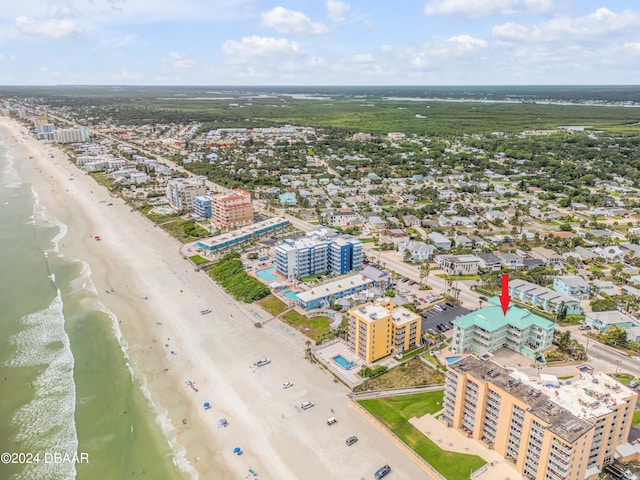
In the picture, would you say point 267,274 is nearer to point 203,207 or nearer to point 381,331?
point 381,331

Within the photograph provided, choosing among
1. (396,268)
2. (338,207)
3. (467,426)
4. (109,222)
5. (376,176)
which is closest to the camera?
(467,426)

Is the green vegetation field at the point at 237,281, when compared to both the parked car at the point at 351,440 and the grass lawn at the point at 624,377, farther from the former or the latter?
the grass lawn at the point at 624,377

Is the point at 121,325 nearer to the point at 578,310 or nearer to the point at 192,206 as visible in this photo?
the point at 192,206

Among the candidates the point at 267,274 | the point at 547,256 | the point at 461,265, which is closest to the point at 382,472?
the point at 267,274

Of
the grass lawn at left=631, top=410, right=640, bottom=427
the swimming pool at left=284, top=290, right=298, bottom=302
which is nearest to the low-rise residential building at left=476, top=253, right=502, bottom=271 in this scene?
the swimming pool at left=284, top=290, right=298, bottom=302

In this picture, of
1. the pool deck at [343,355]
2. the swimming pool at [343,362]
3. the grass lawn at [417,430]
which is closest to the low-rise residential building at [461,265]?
the pool deck at [343,355]

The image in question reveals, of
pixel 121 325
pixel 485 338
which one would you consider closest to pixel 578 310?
pixel 485 338

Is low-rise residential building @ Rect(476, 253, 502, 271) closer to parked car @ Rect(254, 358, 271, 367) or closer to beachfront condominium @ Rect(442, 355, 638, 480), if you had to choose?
beachfront condominium @ Rect(442, 355, 638, 480)
